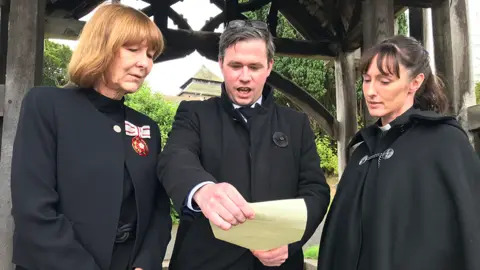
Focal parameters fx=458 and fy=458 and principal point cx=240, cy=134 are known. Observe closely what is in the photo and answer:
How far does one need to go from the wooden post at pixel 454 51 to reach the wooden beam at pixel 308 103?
2037 mm

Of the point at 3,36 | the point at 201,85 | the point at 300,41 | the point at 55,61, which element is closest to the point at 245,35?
the point at 3,36

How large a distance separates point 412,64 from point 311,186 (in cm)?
63

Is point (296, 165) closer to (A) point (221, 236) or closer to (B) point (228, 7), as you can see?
(A) point (221, 236)

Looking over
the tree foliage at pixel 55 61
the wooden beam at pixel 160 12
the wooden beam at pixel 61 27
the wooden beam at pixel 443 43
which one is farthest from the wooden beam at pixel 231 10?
the tree foliage at pixel 55 61

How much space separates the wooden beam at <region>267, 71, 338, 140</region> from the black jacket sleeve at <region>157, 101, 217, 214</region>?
13.3ft

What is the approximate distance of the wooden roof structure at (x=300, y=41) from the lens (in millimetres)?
2908

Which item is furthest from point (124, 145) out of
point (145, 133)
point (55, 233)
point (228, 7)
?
point (228, 7)

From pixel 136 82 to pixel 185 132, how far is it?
27 cm

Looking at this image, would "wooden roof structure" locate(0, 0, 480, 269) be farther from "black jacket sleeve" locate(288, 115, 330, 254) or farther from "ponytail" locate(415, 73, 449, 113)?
"black jacket sleeve" locate(288, 115, 330, 254)

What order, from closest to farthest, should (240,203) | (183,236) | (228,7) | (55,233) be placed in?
1. (240,203)
2. (55,233)
3. (183,236)
4. (228,7)

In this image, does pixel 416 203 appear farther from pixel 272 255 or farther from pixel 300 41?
pixel 300 41

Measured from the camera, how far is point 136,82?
5.71ft

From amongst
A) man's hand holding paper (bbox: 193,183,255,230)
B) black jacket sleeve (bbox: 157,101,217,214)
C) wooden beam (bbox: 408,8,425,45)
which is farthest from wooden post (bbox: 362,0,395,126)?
man's hand holding paper (bbox: 193,183,255,230)

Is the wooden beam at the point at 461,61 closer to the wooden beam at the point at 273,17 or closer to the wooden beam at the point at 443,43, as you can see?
the wooden beam at the point at 443,43
